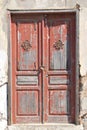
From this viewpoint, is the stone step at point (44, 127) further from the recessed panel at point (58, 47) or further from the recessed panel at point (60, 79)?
the recessed panel at point (58, 47)

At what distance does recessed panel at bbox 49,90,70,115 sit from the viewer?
7.10 m

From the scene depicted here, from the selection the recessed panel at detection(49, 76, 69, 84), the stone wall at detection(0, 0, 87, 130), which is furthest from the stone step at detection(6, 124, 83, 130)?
the recessed panel at detection(49, 76, 69, 84)

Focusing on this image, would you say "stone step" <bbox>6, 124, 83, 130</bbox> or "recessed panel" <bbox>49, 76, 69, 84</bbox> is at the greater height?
"recessed panel" <bbox>49, 76, 69, 84</bbox>

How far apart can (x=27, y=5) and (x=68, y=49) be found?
1.06 m

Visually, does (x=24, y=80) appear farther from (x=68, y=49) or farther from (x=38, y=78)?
(x=68, y=49)

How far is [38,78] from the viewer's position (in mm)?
7090

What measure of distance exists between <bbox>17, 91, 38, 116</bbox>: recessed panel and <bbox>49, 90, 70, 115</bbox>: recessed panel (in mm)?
288

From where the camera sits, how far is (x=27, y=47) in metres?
7.05

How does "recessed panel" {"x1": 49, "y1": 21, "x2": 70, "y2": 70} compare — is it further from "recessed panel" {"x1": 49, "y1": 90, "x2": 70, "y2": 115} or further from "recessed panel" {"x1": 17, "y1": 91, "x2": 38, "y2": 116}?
"recessed panel" {"x1": 17, "y1": 91, "x2": 38, "y2": 116}

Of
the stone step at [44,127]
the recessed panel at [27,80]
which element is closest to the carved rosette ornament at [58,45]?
the recessed panel at [27,80]

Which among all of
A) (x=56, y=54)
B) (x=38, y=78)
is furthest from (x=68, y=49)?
(x=38, y=78)

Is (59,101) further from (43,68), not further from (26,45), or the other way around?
(26,45)

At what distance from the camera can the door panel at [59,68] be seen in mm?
Result: 7020

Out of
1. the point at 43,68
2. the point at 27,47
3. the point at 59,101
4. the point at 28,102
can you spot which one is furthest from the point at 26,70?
the point at 59,101
